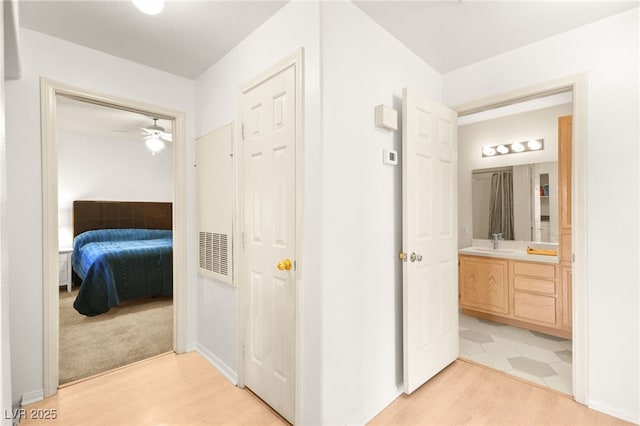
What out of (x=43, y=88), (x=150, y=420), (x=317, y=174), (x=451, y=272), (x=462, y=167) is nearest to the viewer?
(x=317, y=174)

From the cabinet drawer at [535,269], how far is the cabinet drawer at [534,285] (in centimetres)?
5

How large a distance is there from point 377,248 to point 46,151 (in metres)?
2.36

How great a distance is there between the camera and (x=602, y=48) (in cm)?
195

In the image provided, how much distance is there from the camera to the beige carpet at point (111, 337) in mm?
2592

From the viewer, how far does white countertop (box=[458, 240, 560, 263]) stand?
3.12 m

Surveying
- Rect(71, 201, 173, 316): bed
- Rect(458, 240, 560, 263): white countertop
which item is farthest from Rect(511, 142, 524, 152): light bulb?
Rect(71, 201, 173, 316): bed

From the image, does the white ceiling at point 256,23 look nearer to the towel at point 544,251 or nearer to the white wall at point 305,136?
the white wall at point 305,136

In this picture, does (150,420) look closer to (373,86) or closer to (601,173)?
(373,86)

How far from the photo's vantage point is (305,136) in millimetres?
1703

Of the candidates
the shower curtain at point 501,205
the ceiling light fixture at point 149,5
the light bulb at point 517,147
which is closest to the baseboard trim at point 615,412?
the shower curtain at point 501,205

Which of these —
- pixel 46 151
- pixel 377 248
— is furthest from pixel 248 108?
pixel 46 151

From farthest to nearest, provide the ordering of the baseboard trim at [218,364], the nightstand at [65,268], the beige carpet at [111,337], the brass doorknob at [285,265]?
the nightstand at [65,268], the beige carpet at [111,337], the baseboard trim at [218,364], the brass doorknob at [285,265]

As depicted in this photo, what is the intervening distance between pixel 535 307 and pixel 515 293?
207 mm

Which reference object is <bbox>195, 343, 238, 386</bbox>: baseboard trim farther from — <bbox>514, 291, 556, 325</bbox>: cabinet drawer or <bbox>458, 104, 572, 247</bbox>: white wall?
<bbox>458, 104, 572, 247</bbox>: white wall
